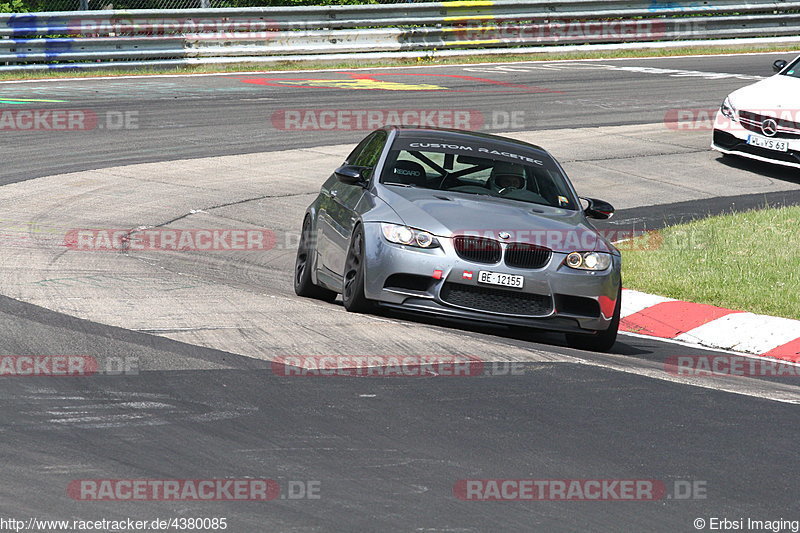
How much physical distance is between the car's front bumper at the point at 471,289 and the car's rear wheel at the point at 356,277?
99mm

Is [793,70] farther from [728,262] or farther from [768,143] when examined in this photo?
[728,262]

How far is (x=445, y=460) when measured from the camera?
5.59 metres

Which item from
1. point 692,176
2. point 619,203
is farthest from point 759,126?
point 619,203

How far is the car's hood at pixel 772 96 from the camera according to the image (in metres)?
17.0

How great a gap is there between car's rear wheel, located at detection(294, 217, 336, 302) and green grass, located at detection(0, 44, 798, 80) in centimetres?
1377

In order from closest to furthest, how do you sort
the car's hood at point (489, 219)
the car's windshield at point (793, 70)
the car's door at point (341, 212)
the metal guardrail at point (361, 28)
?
the car's hood at point (489, 219)
the car's door at point (341, 212)
the car's windshield at point (793, 70)
the metal guardrail at point (361, 28)

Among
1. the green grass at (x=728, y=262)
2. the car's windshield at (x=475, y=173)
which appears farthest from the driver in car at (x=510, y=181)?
the green grass at (x=728, y=262)

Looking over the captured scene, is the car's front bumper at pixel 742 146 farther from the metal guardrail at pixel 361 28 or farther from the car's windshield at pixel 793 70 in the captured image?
the metal guardrail at pixel 361 28

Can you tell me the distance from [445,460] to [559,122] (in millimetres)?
15534

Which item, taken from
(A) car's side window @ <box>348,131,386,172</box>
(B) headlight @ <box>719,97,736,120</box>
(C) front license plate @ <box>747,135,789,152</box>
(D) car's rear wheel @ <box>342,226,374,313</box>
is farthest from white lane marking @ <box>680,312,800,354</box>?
(B) headlight @ <box>719,97,736,120</box>

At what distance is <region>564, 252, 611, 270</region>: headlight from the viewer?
879cm

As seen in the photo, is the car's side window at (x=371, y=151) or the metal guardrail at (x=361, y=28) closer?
the car's side window at (x=371, y=151)

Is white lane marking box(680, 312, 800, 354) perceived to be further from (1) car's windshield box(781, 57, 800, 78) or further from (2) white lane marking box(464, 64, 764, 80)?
(2) white lane marking box(464, 64, 764, 80)

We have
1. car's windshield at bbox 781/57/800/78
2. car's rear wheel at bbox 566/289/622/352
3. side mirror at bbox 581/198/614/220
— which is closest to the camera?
car's rear wheel at bbox 566/289/622/352
